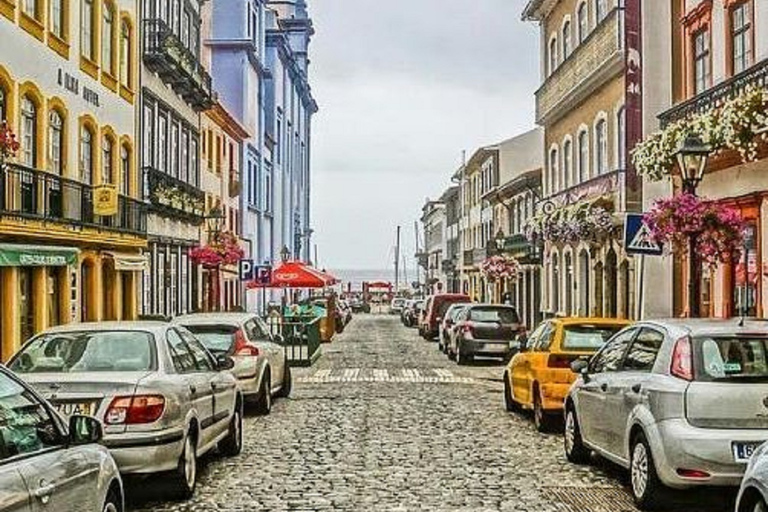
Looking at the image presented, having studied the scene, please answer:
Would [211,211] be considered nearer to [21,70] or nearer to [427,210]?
[21,70]

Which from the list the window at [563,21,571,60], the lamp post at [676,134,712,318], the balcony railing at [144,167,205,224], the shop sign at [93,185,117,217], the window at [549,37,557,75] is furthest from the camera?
the window at [549,37,557,75]

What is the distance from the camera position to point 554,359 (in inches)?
619

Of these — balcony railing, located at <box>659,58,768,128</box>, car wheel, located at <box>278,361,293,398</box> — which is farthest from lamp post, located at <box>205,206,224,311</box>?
balcony railing, located at <box>659,58,768,128</box>

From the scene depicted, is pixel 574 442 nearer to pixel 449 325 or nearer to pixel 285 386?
pixel 285 386

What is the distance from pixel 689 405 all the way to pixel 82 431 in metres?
4.62

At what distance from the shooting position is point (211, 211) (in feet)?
143

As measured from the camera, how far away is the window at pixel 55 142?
24.7m

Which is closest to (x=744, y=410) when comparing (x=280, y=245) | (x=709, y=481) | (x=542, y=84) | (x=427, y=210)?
(x=709, y=481)

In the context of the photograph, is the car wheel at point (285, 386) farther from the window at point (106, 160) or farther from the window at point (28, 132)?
the window at point (106, 160)

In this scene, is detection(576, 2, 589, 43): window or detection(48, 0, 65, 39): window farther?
detection(576, 2, 589, 43): window

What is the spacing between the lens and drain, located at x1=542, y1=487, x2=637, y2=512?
1024 cm

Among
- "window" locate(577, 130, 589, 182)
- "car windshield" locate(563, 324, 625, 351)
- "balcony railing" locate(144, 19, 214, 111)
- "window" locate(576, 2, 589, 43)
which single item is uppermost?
"window" locate(576, 2, 589, 43)

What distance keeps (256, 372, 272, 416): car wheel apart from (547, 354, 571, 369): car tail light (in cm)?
416

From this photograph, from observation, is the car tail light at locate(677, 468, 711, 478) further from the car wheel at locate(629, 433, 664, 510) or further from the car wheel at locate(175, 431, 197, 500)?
the car wheel at locate(175, 431, 197, 500)
